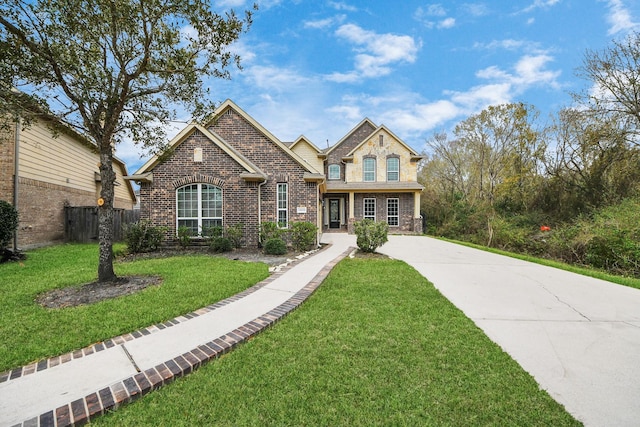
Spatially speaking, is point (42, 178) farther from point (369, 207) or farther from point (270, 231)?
point (369, 207)

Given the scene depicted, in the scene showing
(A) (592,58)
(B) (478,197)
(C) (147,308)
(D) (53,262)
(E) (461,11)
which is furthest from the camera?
(B) (478,197)

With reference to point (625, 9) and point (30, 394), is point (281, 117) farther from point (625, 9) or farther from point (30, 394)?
point (30, 394)

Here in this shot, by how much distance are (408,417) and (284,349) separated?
1.55 meters

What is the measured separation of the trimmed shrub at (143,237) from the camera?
10258 millimetres

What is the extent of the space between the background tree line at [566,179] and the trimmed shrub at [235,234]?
12666mm

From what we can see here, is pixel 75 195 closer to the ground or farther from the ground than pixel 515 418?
farther from the ground

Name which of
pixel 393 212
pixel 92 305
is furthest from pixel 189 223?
pixel 393 212

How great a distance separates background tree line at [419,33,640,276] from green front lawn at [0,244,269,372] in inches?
464

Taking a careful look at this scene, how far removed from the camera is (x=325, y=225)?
69.5 feet

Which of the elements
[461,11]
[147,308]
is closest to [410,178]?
[461,11]

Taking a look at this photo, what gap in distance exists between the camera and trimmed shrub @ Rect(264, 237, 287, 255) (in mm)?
10133

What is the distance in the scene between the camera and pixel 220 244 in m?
10.4

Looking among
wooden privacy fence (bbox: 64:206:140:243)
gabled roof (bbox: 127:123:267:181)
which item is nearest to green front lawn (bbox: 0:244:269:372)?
gabled roof (bbox: 127:123:267:181)

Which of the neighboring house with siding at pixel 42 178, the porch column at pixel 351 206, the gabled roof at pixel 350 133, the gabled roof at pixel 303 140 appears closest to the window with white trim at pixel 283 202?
the neighboring house with siding at pixel 42 178
